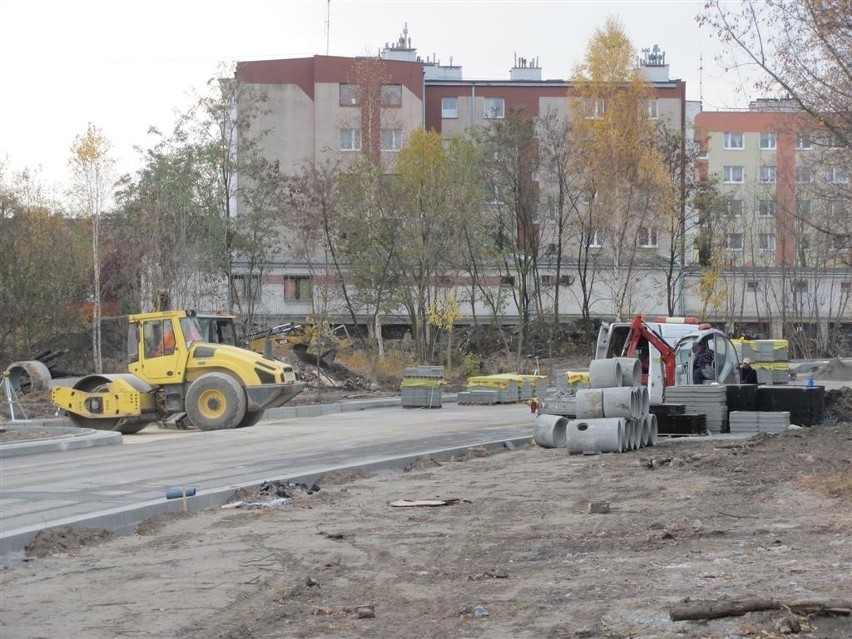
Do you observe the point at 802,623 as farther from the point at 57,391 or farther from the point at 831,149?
the point at 57,391

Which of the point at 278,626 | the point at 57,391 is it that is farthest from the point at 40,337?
the point at 278,626

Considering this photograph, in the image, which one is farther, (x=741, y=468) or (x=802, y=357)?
(x=802, y=357)

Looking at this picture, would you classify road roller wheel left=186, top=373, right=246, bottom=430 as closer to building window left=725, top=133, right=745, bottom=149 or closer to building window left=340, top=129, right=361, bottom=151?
building window left=340, top=129, right=361, bottom=151

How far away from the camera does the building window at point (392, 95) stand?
59.1 meters

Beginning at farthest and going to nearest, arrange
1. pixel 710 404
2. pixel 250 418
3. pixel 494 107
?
pixel 494 107 → pixel 250 418 → pixel 710 404

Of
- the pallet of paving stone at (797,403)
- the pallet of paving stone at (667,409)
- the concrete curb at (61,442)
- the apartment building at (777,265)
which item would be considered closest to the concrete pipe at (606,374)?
the pallet of paving stone at (667,409)

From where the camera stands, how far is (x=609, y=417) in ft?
63.2

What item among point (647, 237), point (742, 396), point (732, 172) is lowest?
point (742, 396)

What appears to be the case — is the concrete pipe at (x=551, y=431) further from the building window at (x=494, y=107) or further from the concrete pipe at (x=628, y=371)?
the building window at (x=494, y=107)

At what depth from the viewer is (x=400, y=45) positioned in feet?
257

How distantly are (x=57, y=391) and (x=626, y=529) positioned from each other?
A: 57.9ft

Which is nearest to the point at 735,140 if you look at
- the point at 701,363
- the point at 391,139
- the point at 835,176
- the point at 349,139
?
the point at 391,139

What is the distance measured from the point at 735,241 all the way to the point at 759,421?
43282 mm

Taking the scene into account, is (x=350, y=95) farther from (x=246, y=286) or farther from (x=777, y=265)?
(x=777, y=265)
